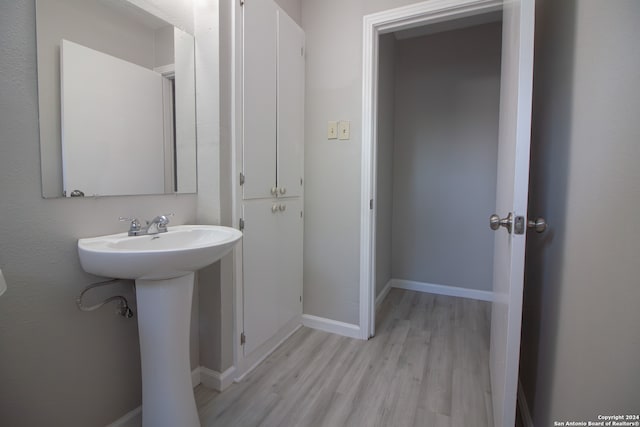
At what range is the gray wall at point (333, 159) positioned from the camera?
2.00 m

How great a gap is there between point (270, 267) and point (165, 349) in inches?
31.1

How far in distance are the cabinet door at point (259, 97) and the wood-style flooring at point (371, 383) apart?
3.33 ft

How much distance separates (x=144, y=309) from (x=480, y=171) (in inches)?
108

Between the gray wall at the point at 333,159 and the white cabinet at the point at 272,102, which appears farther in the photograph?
the gray wall at the point at 333,159

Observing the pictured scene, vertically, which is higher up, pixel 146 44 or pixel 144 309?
pixel 146 44

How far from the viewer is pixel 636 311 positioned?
1.98ft

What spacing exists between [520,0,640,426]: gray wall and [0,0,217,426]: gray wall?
1570 mm

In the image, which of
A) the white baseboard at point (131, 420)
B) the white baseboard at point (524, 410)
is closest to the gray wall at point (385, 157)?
the white baseboard at point (524, 410)

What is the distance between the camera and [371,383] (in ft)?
5.32

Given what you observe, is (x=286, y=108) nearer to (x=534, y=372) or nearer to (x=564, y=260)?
(x=564, y=260)

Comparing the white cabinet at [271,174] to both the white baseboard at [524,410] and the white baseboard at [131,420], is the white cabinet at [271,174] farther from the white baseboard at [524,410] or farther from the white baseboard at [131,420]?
the white baseboard at [524,410]

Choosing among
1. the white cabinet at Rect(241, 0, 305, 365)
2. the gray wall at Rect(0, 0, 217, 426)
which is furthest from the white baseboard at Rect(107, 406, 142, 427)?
the white cabinet at Rect(241, 0, 305, 365)

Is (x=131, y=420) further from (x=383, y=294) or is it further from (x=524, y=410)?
(x=383, y=294)

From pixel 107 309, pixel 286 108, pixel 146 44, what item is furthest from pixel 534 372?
pixel 146 44
